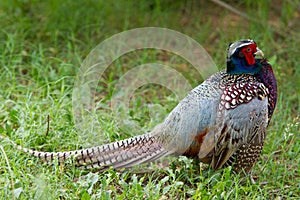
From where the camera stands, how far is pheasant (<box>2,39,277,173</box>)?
154 inches

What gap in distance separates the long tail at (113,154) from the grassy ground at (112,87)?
0.23 ft

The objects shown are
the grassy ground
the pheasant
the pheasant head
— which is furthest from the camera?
the pheasant head

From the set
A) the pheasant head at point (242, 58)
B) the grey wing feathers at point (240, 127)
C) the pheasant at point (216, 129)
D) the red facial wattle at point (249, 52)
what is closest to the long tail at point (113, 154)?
the pheasant at point (216, 129)

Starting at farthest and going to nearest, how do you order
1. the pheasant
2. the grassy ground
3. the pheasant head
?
the pheasant head → the pheasant → the grassy ground

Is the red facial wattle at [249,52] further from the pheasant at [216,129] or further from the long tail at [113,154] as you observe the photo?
the long tail at [113,154]

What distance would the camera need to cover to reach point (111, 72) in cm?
570

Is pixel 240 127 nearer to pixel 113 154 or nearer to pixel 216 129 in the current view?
pixel 216 129

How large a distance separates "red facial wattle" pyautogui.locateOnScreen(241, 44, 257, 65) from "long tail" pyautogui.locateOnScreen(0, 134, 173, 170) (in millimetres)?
860

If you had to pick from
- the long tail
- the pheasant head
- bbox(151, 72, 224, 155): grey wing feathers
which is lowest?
the long tail

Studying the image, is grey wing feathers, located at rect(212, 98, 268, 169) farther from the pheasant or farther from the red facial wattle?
the red facial wattle

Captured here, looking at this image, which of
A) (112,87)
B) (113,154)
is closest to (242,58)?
(113,154)

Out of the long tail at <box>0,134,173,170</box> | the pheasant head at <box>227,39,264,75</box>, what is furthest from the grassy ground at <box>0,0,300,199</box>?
the pheasant head at <box>227,39,264,75</box>

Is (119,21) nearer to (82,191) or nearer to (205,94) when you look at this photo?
(205,94)

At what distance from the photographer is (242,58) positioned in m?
4.05
